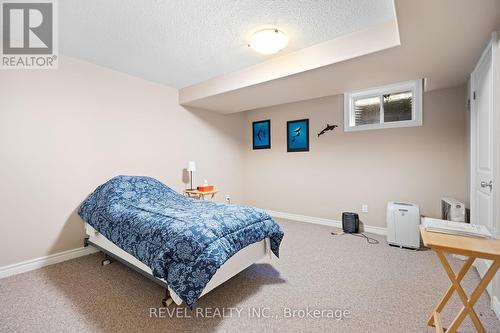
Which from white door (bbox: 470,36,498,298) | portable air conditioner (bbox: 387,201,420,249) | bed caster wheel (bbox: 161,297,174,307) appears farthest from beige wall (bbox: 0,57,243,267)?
white door (bbox: 470,36,498,298)

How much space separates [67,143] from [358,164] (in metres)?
4.07

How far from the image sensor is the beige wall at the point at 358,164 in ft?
9.68

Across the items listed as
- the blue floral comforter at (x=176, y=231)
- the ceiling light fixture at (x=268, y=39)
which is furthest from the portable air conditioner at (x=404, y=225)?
the ceiling light fixture at (x=268, y=39)

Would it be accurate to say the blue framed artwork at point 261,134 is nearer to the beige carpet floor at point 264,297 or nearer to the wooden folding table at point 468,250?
the beige carpet floor at point 264,297

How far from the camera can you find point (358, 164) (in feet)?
11.9

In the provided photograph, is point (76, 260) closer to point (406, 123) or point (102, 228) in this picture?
point (102, 228)

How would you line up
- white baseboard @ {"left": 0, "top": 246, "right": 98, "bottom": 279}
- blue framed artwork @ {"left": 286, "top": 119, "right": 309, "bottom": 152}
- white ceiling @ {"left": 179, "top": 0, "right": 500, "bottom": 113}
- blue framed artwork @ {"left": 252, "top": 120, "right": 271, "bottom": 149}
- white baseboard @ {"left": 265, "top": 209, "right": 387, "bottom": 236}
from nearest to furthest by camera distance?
white ceiling @ {"left": 179, "top": 0, "right": 500, "bottom": 113}
white baseboard @ {"left": 0, "top": 246, "right": 98, "bottom": 279}
white baseboard @ {"left": 265, "top": 209, "right": 387, "bottom": 236}
blue framed artwork @ {"left": 286, "top": 119, "right": 309, "bottom": 152}
blue framed artwork @ {"left": 252, "top": 120, "right": 271, "bottom": 149}

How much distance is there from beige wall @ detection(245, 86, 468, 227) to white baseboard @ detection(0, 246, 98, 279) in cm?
308

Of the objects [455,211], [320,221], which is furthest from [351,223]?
[455,211]

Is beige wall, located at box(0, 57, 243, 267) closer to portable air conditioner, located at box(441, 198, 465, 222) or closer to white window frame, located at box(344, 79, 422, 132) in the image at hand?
white window frame, located at box(344, 79, 422, 132)

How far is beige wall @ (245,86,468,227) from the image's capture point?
2.95 m

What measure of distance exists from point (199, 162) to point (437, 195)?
3.69 m

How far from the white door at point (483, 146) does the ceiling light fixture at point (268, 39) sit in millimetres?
1643

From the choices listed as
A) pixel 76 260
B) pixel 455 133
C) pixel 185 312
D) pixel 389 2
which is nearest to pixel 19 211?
pixel 76 260
